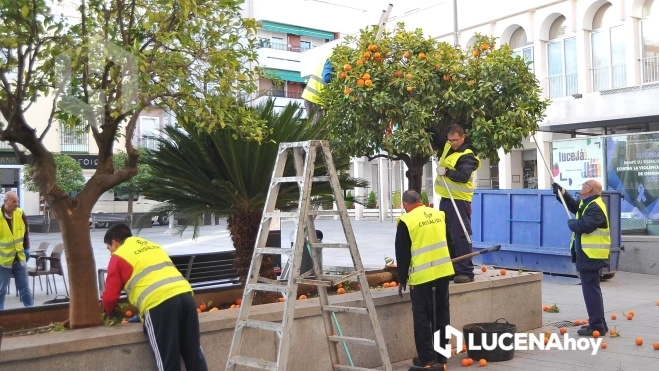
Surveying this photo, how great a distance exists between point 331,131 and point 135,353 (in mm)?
3524

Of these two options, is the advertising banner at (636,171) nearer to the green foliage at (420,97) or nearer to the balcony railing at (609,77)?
the green foliage at (420,97)

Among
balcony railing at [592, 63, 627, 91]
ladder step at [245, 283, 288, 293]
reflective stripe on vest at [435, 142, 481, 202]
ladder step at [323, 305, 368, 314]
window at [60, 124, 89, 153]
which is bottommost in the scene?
ladder step at [323, 305, 368, 314]

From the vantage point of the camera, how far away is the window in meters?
6.67

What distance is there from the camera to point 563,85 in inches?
1097

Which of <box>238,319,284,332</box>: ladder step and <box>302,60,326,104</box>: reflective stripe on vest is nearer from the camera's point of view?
<box>238,319,284,332</box>: ladder step

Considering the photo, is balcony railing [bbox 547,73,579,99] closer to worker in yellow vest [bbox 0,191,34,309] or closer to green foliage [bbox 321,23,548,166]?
green foliage [bbox 321,23,548,166]

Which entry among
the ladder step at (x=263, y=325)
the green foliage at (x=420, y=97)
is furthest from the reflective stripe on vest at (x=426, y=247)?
the ladder step at (x=263, y=325)

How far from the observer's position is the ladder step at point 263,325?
5484 mm

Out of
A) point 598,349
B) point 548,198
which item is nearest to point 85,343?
point 598,349

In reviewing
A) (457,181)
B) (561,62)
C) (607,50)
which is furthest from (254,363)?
(561,62)

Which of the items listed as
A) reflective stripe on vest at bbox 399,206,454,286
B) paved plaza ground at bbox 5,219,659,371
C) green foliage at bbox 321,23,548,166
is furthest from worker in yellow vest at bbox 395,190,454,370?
green foliage at bbox 321,23,548,166

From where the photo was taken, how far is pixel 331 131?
324 inches

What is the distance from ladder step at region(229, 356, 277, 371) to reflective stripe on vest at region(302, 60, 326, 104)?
3.78m

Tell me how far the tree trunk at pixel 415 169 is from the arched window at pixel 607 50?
751 inches
